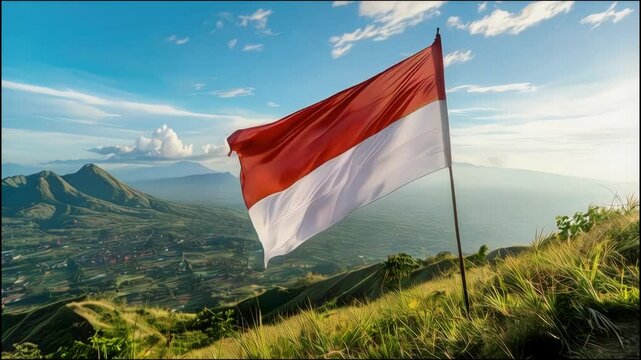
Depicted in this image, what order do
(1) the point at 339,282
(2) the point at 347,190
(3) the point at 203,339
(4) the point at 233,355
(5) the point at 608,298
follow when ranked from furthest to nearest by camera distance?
1. (1) the point at 339,282
2. (3) the point at 203,339
3. (2) the point at 347,190
4. (4) the point at 233,355
5. (5) the point at 608,298

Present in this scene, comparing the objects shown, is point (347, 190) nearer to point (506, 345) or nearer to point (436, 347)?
point (436, 347)

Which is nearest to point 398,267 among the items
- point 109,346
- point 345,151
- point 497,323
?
point 345,151

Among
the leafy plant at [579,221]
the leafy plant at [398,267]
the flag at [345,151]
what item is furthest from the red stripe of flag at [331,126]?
the leafy plant at [398,267]

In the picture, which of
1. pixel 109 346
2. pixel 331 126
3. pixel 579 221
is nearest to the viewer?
pixel 109 346

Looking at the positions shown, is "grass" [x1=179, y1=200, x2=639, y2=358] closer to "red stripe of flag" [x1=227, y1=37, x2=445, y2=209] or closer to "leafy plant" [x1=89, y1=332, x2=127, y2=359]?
"leafy plant" [x1=89, y1=332, x2=127, y2=359]

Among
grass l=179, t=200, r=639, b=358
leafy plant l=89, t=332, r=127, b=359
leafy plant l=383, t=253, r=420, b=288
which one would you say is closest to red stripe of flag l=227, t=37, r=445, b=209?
grass l=179, t=200, r=639, b=358

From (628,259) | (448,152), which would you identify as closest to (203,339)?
(448,152)

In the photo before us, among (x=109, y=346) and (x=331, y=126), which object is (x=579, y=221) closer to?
(x=331, y=126)

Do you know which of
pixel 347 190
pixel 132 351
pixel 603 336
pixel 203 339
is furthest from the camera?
pixel 203 339
